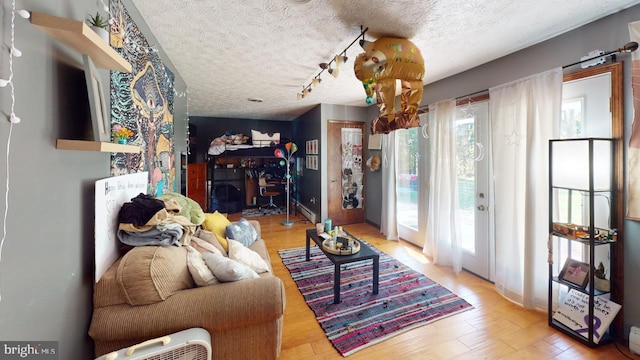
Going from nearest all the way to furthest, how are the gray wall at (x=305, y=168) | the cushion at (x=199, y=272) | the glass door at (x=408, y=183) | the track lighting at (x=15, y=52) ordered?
the track lighting at (x=15, y=52), the cushion at (x=199, y=272), the glass door at (x=408, y=183), the gray wall at (x=305, y=168)

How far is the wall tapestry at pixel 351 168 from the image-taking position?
15.9 feet

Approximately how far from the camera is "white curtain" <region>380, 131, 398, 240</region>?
158 inches

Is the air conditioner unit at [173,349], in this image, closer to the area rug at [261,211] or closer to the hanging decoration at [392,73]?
the hanging decoration at [392,73]

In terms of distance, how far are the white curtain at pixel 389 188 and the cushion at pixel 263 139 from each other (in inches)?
112

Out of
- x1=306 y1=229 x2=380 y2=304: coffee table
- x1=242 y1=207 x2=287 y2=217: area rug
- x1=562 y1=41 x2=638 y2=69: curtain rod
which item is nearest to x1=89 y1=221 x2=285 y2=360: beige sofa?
x1=306 y1=229 x2=380 y2=304: coffee table

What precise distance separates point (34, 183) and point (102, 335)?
2.65 feet

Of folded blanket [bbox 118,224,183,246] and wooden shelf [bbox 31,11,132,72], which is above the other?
wooden shelf [bbox 31,11,132,72]

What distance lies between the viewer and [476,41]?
2.12m

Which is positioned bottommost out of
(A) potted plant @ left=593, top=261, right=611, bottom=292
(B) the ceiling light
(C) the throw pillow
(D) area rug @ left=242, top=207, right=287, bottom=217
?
(D) area rug @ left=242, top=207, right=287, bottom=217

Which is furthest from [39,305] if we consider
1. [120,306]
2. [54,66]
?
[54,66]

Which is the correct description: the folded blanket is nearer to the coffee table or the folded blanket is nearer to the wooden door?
the coffee table

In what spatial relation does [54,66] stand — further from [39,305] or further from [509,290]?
[509,290]

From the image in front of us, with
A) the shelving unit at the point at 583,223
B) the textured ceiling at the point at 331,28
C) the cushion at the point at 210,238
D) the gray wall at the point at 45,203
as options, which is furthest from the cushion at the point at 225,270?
the shelving unit at the point at 583,223

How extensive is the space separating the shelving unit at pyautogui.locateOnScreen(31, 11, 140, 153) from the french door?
3.12m
